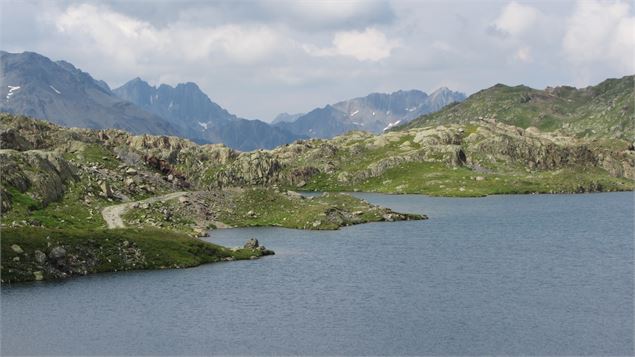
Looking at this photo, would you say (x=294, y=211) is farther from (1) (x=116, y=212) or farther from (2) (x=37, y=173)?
(2) (x=37, y=173)

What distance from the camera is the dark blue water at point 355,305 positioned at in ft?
215

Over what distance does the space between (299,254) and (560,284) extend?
47.2 metres

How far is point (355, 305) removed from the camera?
268 feet

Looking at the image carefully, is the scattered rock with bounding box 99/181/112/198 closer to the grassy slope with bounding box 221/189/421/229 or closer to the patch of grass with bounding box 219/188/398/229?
the patch of grass with bounding box 219/188/398/229

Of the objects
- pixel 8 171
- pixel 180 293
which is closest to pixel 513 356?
pixel 180 293

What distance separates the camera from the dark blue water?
215 ft

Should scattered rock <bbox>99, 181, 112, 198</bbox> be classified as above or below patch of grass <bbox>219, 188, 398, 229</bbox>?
above

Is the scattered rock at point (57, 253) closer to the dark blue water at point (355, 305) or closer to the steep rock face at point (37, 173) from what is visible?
the dark blue water at point (355, 305)

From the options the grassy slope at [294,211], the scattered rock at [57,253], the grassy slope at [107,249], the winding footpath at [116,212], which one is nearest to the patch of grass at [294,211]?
the grassy slope at [294,211]

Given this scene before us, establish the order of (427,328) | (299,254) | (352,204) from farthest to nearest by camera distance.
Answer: (352,204) < (299,254) < (427,328)

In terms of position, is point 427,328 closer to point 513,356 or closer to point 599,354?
point 513,356

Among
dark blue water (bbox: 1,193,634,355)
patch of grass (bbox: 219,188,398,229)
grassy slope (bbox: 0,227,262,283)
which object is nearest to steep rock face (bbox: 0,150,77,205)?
grassy slope (bbox: 0,227,262,283)

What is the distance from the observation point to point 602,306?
80.4 metres

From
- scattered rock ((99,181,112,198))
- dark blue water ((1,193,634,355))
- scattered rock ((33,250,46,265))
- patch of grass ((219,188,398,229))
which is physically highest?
scattered rock ((99,181,112,198))
